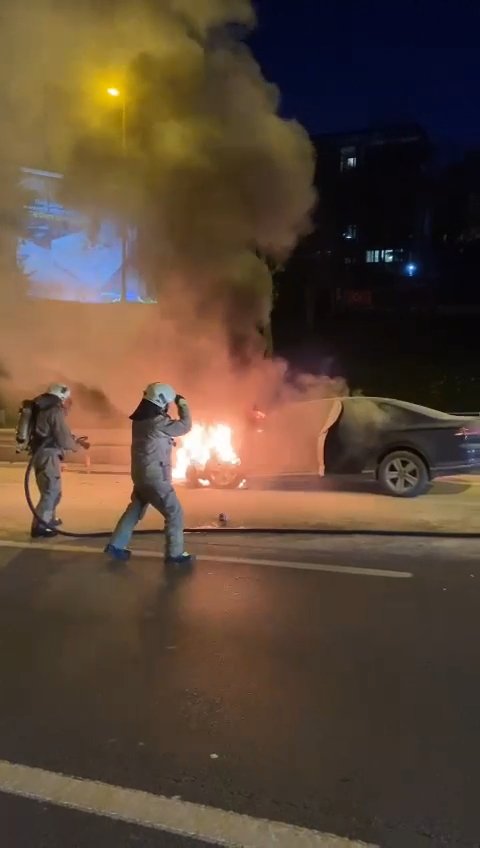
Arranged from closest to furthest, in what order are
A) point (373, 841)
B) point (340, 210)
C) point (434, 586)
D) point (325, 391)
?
point (373, 841) < point (434, 586) < point (325, 391) < point (340, 210)

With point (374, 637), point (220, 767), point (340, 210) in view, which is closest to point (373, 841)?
point (220, 767)

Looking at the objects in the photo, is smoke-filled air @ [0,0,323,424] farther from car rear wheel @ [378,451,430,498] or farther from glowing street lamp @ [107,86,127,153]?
car rear wheel @ [378,451,430,498]

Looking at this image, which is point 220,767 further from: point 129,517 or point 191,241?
point 191,241

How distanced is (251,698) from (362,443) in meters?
6.57

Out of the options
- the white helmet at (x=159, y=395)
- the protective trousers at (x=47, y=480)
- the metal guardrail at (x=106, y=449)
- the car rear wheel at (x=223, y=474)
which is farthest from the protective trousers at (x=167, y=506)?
the metal guardrail at (x=106, y=449)

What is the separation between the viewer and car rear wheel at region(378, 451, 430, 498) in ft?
33.6

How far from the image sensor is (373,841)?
9.30 feet

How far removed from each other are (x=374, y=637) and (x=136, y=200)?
20.4ft

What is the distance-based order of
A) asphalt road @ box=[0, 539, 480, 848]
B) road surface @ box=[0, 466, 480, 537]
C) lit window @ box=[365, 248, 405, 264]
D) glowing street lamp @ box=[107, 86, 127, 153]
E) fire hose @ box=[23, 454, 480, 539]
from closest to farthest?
asphalt road @ box=[0, 539, 480, 848]
fire hose @ box=[23, 454, 480, 539]
road surface @ box=[0, 466, 480, 537]
glowing street lamp @ box=[107, 86, 127, 153]
lit window @ box=[365, 248, 405, 264]

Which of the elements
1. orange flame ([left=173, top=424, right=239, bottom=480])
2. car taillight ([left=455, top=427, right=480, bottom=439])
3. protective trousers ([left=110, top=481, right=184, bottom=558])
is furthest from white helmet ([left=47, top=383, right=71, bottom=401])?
car taillight ([left=455, top=427, right=480, bottom=439])

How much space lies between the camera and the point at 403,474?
1027 centimetres

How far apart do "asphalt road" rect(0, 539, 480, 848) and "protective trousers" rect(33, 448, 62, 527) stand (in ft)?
5.28

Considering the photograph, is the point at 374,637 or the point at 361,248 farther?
the point at 361,248

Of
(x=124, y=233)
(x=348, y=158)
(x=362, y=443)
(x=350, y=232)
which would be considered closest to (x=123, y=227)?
(x=124, y=233)
